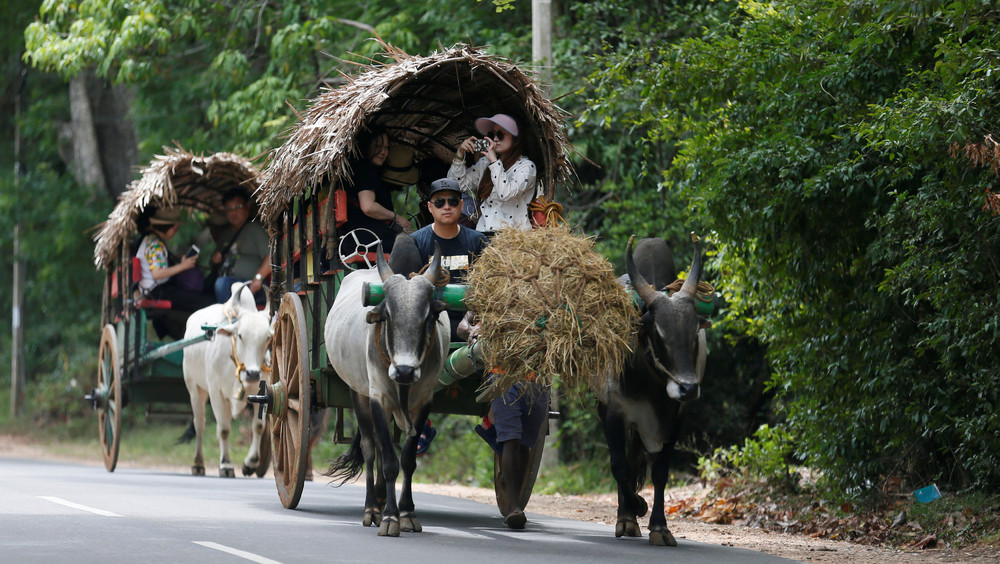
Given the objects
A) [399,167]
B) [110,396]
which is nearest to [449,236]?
[399,167]

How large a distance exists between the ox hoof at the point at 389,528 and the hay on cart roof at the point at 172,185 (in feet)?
→ 24.2

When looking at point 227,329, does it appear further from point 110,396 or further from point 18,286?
point 18,286

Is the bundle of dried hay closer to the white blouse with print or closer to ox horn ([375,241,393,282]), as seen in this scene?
ox horn ([375,241,393,282])

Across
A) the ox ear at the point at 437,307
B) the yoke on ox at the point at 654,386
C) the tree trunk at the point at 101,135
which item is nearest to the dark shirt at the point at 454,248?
the ox ear at the point at 437,307

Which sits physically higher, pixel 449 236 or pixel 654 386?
pixel 449 236

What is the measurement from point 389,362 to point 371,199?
7.09 feet

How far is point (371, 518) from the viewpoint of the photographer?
9398 mm

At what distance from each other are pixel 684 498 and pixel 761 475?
1.31 metres

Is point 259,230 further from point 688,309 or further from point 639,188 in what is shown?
point 688,309

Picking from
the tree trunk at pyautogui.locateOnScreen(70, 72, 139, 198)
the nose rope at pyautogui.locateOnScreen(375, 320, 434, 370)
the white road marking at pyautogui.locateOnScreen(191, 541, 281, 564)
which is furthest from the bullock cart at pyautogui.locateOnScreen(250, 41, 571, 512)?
the tree trunk at pyautogui.locateOnScreen(70, 72, 139, 198)

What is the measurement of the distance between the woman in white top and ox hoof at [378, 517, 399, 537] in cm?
261

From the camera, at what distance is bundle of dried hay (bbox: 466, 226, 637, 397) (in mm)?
7855

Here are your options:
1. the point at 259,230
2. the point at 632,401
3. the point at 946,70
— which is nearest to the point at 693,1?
the point at 259,230

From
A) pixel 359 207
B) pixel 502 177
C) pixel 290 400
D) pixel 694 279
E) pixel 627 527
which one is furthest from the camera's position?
pixel 290 400
